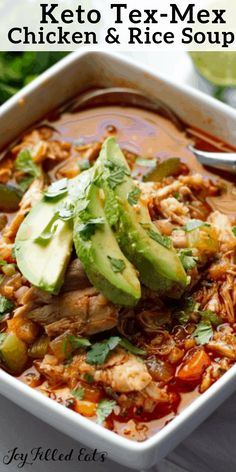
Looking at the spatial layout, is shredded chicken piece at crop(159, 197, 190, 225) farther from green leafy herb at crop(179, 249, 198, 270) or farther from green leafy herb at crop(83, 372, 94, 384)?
green leafy herb at crop(83, 372, 94, 384)

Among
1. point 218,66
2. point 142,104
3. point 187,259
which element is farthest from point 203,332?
point 218,66

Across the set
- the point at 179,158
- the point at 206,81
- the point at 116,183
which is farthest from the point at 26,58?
the point at 116,183

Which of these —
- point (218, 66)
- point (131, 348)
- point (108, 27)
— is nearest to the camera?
point (131, 348)

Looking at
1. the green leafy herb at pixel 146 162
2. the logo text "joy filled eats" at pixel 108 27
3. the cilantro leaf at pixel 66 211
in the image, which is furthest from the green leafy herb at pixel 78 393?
the logo text "joy filled eats" at pixel 108 27

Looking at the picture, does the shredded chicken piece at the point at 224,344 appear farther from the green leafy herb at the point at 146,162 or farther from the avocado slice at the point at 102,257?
the green leafy herb at the point at 146,162

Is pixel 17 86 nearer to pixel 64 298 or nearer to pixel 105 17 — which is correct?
pixel 105 17

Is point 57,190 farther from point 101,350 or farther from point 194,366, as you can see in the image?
Answer: point 194,366
